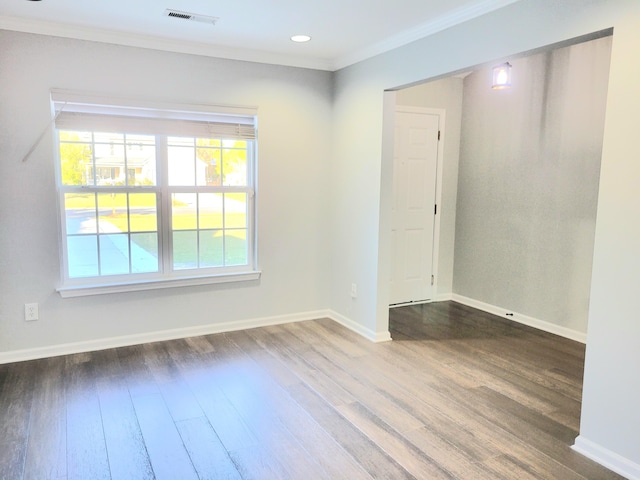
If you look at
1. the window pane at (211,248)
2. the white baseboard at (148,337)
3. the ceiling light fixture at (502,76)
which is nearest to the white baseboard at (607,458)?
the white baseboard at (148,337)

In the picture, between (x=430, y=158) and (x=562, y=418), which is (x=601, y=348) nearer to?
(x=562, y=418)

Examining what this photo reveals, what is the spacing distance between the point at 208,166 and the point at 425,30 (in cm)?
203

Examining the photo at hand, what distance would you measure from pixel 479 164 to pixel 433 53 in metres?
2.02

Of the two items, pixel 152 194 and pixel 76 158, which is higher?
pixel 76 158

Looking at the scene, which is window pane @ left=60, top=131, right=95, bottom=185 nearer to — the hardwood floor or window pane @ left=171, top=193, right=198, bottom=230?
window pane @ left=171, top=193, right=198, bottom=230

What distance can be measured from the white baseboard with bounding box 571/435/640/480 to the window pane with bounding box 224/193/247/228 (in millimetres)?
2984

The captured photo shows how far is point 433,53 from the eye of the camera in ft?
10.7

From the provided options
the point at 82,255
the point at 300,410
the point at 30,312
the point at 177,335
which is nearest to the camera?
the point at 300,410

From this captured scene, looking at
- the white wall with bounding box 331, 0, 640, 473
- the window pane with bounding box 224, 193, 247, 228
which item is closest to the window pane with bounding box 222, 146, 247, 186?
the window pane with bounding box 224, 193, 247, 228

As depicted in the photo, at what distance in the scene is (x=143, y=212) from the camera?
3.85 metres

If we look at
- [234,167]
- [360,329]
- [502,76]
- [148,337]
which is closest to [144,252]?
[148,337]

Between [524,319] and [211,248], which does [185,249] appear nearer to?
[211,248]

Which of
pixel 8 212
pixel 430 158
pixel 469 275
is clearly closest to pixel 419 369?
pixel 469 275

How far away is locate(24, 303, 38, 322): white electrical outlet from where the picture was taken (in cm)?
346
